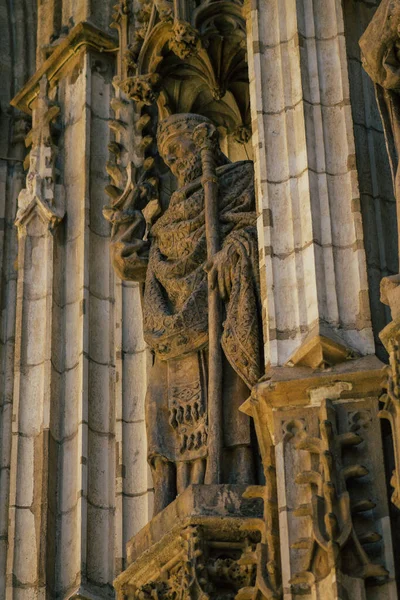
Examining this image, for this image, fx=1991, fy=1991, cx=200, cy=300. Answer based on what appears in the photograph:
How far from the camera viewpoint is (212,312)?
9.84 m

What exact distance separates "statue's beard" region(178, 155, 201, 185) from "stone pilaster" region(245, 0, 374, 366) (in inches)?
29.5

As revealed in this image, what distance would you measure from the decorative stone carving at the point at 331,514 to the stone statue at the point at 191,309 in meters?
0.88

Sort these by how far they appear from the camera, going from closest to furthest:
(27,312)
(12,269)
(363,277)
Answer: (363,277) < (27,312) < (12,269)

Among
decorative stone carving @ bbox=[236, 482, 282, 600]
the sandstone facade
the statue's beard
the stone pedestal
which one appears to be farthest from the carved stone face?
decorative stone carving @ bbox=[236, 482, 282, 600]

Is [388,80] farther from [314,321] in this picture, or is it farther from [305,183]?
[314,321]

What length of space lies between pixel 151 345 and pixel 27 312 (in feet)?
5.41

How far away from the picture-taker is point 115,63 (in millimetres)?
12367

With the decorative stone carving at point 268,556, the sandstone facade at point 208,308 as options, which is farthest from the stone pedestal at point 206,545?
the decorative stone carving at point 268,556

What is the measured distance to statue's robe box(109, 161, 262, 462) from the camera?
9.61m

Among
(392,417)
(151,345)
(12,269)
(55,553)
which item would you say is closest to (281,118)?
(151,345)

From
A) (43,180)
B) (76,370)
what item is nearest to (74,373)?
(76,370)

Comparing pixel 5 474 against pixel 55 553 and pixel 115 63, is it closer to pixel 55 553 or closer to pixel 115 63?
pixel 55 553

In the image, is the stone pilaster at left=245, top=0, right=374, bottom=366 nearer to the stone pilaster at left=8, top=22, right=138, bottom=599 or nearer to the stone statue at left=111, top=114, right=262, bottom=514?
the stone statue at left=111, top=114, right=262, bottom=514

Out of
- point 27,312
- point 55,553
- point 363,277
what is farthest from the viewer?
point 27,312
